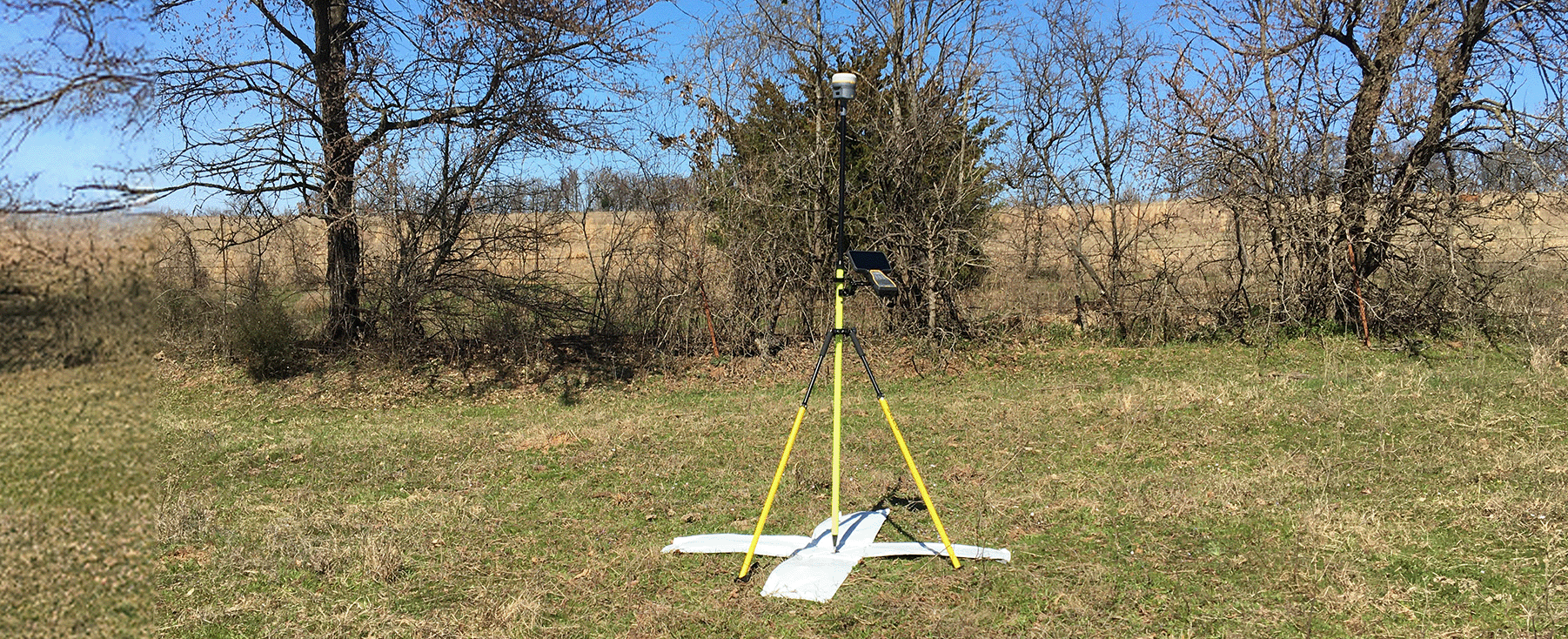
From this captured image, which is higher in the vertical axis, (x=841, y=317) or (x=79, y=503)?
(x=841, y=317)

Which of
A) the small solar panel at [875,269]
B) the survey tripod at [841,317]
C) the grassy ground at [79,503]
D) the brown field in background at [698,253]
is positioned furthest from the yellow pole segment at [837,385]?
the brown field in background at [698,253]

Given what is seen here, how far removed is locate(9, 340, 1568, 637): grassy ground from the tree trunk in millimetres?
2238

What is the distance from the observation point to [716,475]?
6.68m

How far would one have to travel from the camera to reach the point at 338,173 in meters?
10.8

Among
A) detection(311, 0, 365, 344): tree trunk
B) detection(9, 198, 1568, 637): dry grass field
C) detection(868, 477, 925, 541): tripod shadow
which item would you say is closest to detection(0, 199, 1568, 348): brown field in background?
detection(311, 0, 365, 344): tree trunk

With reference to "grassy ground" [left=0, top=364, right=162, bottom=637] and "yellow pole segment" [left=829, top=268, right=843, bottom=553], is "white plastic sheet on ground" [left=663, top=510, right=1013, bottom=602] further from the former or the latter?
"grassy ground" [left=0, top=364, right=162, bottom=637]

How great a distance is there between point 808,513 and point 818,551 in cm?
82

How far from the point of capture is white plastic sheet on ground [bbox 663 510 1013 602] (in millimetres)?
4430

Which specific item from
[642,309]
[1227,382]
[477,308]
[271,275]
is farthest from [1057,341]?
[271,275]

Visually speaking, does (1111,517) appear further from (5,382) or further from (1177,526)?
(5,382)

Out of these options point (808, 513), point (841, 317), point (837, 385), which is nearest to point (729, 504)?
point (808, 513)

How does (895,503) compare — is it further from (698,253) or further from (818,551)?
(698,253)

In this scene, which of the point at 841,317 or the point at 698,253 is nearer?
the point at 841,317

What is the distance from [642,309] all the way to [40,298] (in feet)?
33.9
